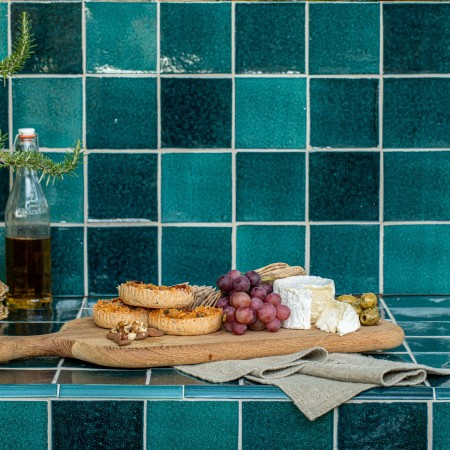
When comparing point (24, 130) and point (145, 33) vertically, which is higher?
point (145, 33)

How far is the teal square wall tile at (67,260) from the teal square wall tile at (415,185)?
70cm

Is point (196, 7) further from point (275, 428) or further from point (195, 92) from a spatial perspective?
point (275, 428)

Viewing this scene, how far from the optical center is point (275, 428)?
5.47ft

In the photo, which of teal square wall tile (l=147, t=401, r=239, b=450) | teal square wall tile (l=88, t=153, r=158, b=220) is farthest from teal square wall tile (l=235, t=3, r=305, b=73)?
teal square wall tile (l=147, t=401, r=239, b=450)

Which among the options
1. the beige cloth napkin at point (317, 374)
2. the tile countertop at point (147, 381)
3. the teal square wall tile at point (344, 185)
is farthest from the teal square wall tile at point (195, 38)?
the beige cloth napkin at point (317, 374)

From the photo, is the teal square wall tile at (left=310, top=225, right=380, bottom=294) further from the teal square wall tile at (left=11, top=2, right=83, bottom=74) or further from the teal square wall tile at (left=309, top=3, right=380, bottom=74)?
the teal square wall tile at (left=11, top=2, right=83, bottom=74)

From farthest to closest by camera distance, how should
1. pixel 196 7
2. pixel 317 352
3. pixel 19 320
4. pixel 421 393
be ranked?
pixel 196 7 → pixel 19 320 → pixel 317 352 → pixel 421 393

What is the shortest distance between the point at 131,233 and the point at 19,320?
35 centimetres

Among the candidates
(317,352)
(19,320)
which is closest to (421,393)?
(317,352)

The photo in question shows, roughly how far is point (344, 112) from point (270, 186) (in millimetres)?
234

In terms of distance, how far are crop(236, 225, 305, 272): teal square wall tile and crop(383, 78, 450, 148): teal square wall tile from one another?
29cm

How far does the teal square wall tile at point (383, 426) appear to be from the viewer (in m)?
1.66

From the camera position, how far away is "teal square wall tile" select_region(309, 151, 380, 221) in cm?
230

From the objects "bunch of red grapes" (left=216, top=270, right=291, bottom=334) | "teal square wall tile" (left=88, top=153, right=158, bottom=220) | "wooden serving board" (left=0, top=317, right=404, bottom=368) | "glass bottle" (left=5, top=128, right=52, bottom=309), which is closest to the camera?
"wooden serving board" (left=0, top=317, right=404, bottom=368)
